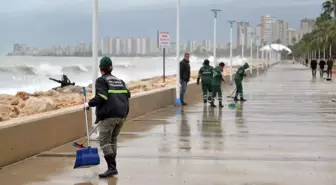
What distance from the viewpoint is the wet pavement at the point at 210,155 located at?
26.5 feet

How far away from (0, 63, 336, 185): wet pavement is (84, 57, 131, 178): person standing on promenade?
0.42 m

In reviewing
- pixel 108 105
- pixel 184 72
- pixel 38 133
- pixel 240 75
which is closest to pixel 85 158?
pixel 108 105

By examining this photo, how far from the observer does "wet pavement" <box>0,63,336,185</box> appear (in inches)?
317

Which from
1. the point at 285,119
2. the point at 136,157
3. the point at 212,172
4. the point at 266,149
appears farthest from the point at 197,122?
the point at 212,172

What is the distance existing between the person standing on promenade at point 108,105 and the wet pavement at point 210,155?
1.37ft

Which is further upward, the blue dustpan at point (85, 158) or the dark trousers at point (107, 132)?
the dark trousers at point (107, 132)

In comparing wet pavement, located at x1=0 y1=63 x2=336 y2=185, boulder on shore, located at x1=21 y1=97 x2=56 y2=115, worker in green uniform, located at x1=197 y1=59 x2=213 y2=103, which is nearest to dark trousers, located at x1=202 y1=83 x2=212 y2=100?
worker in green uniform, located at x1=197 y1=59 x2=213 y2=103

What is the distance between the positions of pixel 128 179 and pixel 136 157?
1676 millimetres

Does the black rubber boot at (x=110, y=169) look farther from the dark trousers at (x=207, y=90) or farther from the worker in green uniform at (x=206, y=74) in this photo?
the dark trousers at (x=207, y=90)

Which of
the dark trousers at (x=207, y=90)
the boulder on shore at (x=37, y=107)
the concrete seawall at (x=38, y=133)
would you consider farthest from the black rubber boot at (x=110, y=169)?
the dark trousers at (x=207, y=90)

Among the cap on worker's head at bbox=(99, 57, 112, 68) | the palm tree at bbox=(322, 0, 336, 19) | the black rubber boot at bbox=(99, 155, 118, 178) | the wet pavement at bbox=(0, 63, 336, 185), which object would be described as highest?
the palm tree at bbox=(322, 0, 336, 19)

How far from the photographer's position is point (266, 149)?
34.9ft

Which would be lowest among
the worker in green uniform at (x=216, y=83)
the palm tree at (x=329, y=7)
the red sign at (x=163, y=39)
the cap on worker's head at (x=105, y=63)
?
the worker in green uniform at (x=216, y=83)

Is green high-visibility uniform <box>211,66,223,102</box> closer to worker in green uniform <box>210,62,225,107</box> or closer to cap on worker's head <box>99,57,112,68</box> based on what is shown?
worker in green uniform <box>210,62,225,107</box>
